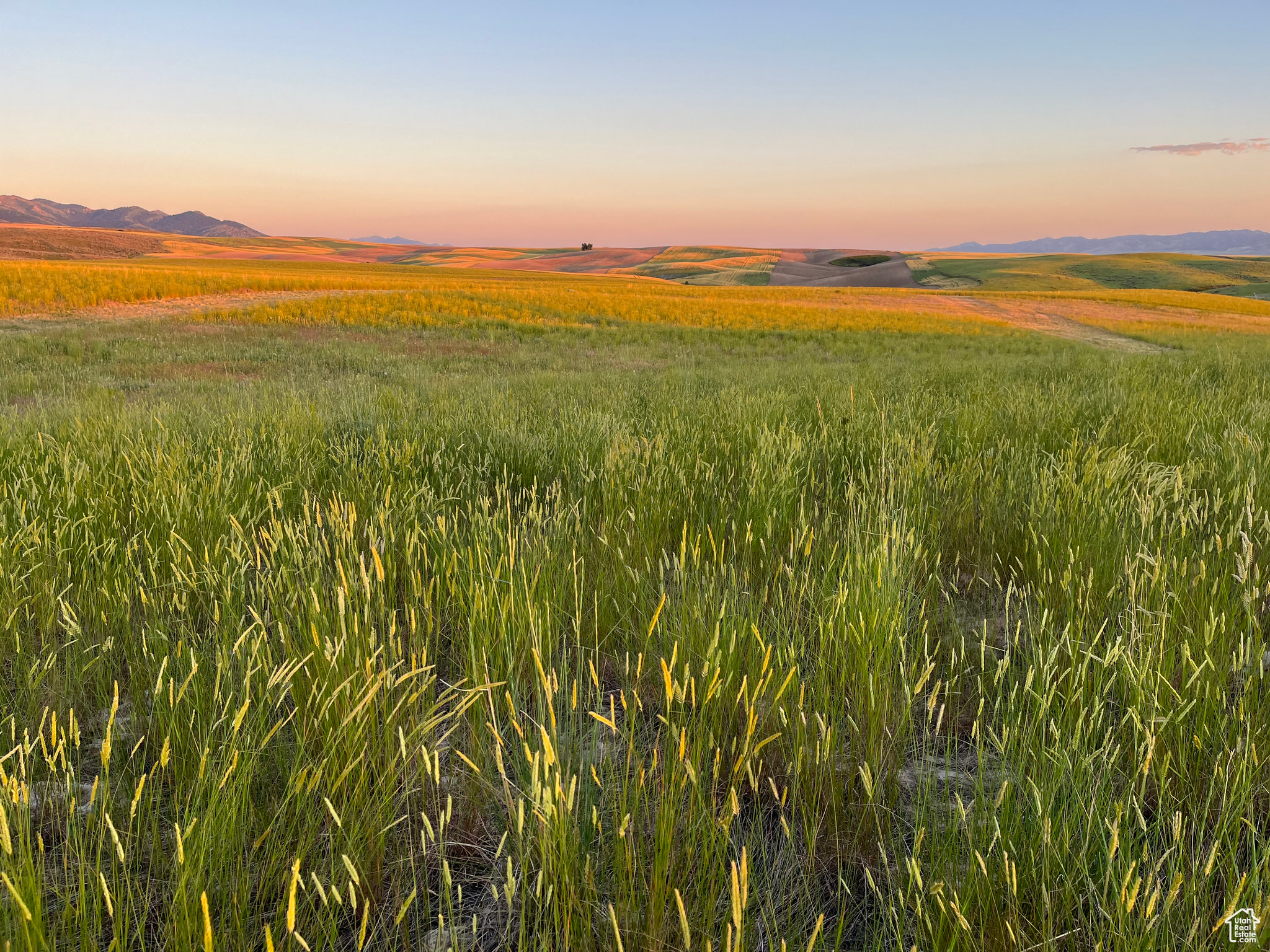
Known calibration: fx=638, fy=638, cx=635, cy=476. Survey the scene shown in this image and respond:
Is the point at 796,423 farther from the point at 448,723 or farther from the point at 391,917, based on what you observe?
the point at 391,917

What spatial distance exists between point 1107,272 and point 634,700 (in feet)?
348

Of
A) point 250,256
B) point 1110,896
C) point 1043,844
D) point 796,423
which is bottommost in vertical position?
point 1110,896

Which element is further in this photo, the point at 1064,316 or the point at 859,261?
the point at 859,261

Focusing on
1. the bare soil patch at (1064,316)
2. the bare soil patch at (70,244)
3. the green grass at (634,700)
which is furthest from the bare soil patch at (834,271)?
the bare soil patch at (70,244)

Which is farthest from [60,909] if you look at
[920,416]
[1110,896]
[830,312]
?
[830,312]

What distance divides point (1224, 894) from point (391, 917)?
140 cm

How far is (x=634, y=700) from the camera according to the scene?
106 cm

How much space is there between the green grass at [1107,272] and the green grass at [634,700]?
76.8 meters

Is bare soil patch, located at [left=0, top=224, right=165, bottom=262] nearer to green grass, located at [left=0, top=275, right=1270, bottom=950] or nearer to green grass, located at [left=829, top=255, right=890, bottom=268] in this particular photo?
green grass, located at [left=0, top=275, right=1270, bottom=950]

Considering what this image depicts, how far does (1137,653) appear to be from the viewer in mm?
1567

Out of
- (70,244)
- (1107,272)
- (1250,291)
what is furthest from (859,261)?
(70,244)
